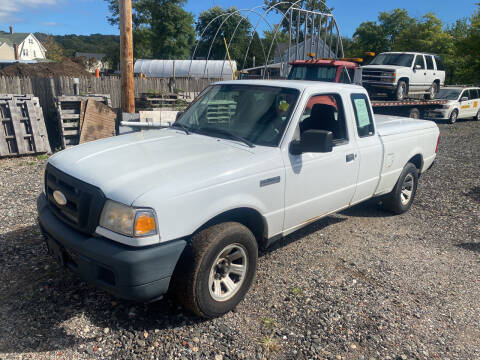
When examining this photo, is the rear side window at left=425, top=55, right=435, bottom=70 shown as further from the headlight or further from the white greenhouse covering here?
the white greenhouse covering

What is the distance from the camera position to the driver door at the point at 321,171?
3.59 meters

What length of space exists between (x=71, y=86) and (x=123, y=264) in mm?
11174

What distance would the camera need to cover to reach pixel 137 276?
2.52 metres

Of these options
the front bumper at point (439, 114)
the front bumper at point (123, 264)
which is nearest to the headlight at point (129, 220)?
the front bumper at point (123, 264)

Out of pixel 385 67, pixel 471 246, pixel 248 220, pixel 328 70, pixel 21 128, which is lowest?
pixel 471 246

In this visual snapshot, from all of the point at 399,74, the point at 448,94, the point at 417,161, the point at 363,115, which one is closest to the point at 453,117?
the point at 448,94

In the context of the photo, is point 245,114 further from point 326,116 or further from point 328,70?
point 328,70

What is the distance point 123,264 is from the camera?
8.18 feet

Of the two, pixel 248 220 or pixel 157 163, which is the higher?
pixel 157 163

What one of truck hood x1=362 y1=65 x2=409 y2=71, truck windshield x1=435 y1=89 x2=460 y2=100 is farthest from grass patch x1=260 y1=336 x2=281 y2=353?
truck windshield x1=435 y1=89 x2=460 y2=100

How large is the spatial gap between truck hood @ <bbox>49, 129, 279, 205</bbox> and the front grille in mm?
52

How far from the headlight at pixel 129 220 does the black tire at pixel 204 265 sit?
393mm

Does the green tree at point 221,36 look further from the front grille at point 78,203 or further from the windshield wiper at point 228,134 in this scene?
the front grille at point 78,203

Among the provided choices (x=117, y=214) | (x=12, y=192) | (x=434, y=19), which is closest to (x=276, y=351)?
(x=117, y=214)
